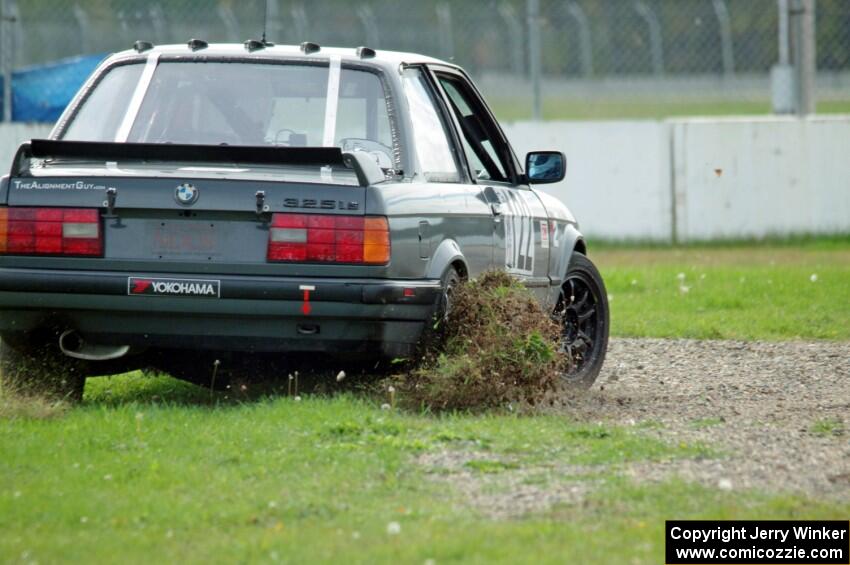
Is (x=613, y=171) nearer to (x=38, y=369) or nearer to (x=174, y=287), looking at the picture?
(x=38, y=369)

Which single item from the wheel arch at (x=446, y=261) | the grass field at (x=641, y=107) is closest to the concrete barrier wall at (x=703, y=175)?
the grass field at (x=641, y=107)

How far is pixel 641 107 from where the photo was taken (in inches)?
947

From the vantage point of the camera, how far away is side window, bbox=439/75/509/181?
7.68 meters

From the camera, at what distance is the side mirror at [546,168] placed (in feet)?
26.1

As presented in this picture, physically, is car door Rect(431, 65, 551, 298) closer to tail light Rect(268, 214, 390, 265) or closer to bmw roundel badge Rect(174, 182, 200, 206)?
tail light Rect(268, 214, 390, 265)

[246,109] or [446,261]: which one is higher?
[246,109]

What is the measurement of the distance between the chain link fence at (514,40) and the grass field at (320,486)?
29.7 ft

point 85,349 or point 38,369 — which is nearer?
point 85,349

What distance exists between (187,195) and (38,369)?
1.13 metres

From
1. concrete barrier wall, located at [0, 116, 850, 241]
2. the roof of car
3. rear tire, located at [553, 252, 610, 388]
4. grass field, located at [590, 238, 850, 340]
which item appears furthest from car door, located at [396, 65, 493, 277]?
concrete barrier wall, located at [0, 116, 850, 241]

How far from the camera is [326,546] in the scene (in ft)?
14.5

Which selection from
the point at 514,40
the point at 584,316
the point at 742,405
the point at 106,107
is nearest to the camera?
the point at 106,107

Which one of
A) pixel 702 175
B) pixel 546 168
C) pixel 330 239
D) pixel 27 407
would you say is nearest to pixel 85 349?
pixel 27 407

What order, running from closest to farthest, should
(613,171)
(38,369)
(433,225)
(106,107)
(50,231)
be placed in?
(50,231) < (433,225) < (38,369) < (106,107) < (613,171)
